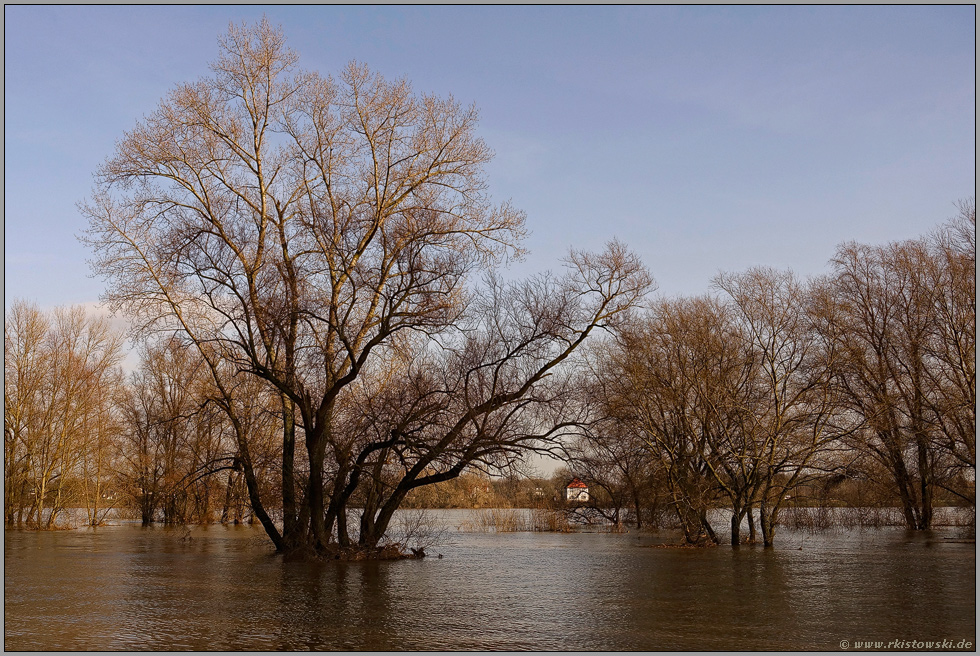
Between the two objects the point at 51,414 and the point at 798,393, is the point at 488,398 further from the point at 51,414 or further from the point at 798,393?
the point at 51,414

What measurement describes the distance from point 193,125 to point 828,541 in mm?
26577

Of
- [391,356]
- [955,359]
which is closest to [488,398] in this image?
[391,356]

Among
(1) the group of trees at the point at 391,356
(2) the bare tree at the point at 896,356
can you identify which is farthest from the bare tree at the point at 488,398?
(2) the bare tree at the point at 896,356

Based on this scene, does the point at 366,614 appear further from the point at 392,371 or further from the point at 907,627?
the point at 392,371

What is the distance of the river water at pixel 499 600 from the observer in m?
11.0

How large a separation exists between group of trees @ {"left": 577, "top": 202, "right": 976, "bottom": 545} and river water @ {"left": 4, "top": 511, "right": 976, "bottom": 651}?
3315mm

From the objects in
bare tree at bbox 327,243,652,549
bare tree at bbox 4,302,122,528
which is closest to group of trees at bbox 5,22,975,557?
bare tree at bbox 327,243,652,549

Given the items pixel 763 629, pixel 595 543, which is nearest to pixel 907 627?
pixel 763 629

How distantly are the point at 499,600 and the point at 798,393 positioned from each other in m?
18.0

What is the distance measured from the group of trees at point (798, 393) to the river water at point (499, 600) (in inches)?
130

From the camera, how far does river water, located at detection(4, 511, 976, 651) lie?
1097 centimetres

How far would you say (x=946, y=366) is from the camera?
114ft

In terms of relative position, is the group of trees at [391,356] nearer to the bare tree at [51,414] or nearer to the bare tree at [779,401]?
the bare tree at [779,401]

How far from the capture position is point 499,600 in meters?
14.9
